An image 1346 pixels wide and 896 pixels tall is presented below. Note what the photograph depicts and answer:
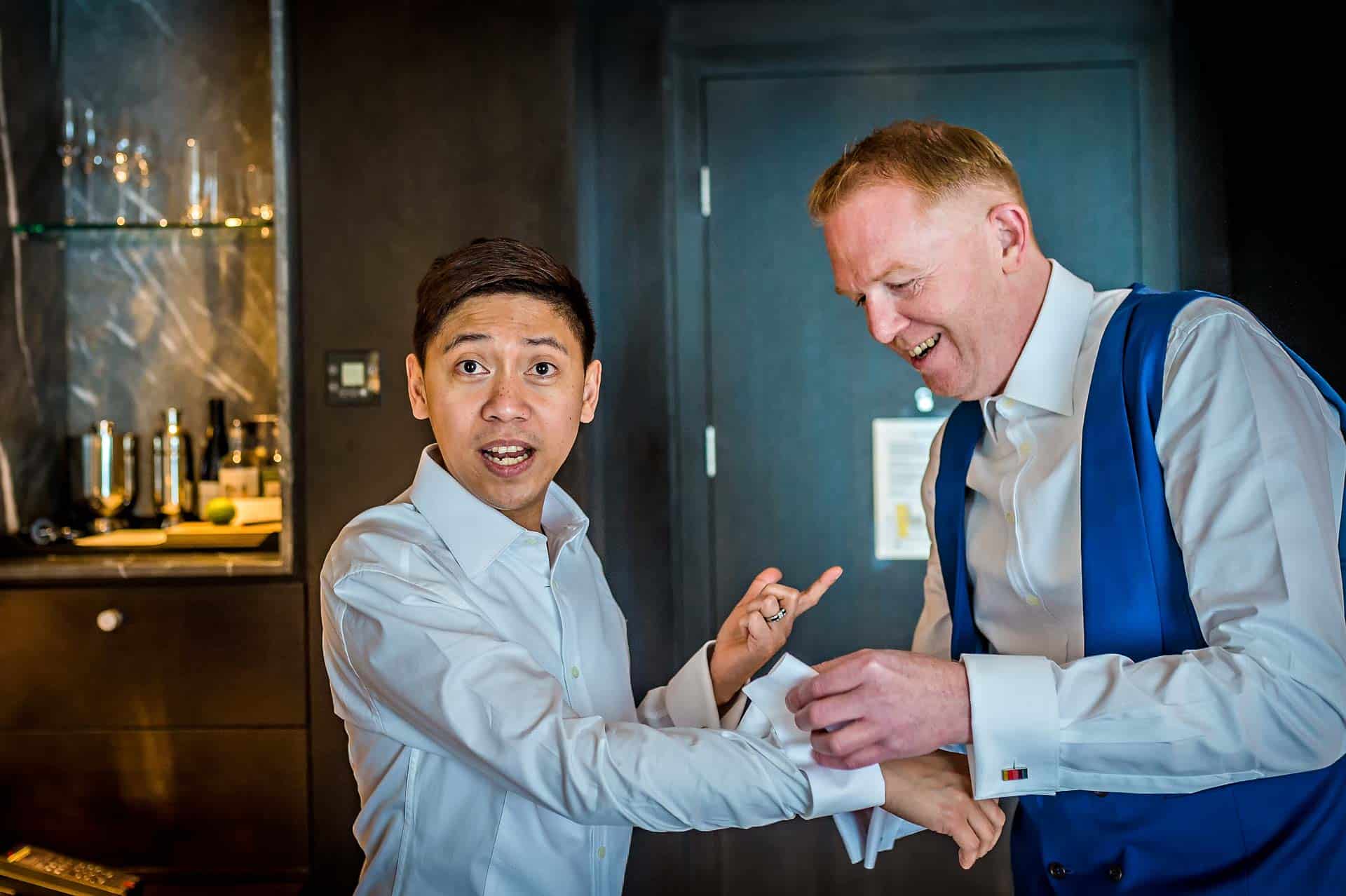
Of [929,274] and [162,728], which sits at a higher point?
[929,274]

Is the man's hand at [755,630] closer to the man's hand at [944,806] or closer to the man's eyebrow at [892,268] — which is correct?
the man's hand at [944,806]

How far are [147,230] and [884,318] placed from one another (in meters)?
2.22

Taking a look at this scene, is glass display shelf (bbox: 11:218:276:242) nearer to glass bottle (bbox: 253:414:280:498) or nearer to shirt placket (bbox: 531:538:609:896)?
glass bottle (bbox: 253:414:280:498)

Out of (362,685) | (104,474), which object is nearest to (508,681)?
(362,685)

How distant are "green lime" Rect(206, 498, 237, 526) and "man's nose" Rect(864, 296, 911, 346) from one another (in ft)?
5.97

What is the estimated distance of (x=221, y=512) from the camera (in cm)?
260

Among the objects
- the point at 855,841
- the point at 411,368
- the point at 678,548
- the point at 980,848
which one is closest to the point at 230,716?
the point at 678,548

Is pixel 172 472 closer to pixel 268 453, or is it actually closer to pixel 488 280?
pixel 268 453

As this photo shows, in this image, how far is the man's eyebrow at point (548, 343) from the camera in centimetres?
138

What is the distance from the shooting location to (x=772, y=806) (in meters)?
→ 1.26

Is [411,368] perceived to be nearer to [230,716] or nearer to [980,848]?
[980,848]

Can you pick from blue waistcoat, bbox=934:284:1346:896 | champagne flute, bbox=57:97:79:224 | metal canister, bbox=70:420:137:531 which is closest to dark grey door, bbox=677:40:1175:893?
blue waistcoat, bbox=934:284:1346:896

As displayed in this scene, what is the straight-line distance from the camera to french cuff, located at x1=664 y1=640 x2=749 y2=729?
1.55 m

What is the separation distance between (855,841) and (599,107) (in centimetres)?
186
